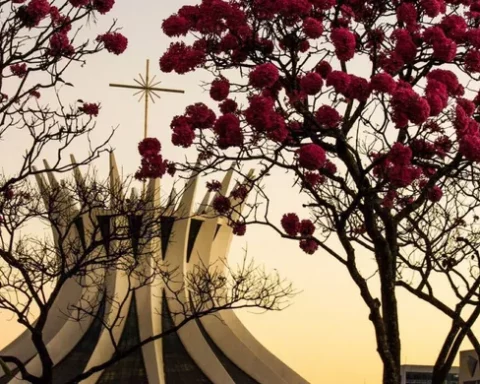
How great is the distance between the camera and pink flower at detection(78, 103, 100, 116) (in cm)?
1207

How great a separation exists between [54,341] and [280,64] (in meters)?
23.6

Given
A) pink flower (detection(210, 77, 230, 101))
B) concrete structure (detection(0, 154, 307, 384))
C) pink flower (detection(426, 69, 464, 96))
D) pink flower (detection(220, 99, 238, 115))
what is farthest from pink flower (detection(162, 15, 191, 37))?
concrete structure (detection(0, 154, 307, 384))

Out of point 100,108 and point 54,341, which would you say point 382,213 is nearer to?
point 100,108

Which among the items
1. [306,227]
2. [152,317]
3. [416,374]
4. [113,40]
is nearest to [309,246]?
[306,227]

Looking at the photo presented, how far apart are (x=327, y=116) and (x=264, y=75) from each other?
0.68 metres

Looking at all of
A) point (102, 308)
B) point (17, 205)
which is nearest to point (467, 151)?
point (17, 205)

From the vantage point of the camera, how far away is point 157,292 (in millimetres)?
32688

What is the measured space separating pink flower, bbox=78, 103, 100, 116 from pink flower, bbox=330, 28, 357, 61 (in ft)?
14.3

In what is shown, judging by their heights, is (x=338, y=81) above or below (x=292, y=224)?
above

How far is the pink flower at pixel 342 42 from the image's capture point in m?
8.66

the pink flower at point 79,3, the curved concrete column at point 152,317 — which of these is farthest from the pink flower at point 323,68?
the curved concrete column at point 152,317

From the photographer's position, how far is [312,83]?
8.54 m

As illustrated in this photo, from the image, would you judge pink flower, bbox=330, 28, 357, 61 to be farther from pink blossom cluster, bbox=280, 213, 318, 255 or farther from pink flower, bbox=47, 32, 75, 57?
pink flower, bbox=47, 32, 75, 57

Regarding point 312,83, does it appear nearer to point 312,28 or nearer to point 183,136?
point 312,28
